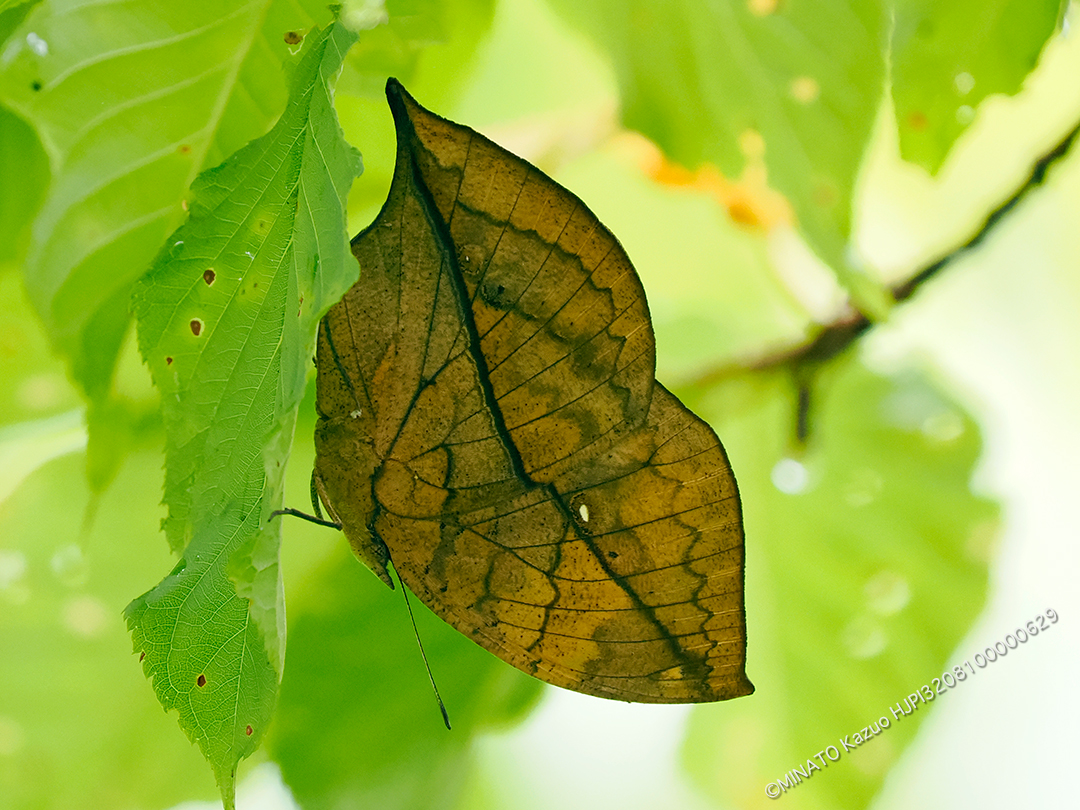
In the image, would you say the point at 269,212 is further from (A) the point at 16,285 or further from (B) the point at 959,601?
(B) the point at 959,601

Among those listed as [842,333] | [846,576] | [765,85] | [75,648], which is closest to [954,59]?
[765,85]

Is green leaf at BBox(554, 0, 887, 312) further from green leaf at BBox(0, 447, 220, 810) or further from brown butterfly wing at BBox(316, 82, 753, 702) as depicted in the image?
green leaf at BBox(0, 447, 220, 810)

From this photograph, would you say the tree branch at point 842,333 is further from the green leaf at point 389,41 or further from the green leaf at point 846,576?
the green leaf at point 389,41

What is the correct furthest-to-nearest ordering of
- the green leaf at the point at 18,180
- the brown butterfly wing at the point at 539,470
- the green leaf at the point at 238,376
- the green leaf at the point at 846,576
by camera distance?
the green leaf at the point at 846,576, the green leaf at the point at 18,180, the brown butterfly wing at the point at 539,470, the green leaf at the point at 238,376

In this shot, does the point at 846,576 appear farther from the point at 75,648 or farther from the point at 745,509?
the point at 75,648

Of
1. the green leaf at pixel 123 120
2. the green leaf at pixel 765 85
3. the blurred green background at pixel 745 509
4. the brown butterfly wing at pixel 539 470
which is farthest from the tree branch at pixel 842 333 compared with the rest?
the green leaf at pixel 123 120

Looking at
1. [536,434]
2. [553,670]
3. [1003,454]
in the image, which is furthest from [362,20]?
[1003,454]
